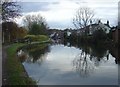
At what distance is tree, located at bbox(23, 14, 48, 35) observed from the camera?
61.0 metres

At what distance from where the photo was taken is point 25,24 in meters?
64.7

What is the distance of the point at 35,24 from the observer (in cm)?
6134

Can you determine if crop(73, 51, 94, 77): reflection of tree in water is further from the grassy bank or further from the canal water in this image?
the grassy bank

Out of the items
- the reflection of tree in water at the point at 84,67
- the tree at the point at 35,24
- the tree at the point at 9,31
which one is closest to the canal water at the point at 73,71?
the reflection of tree in water at the point at 84,67

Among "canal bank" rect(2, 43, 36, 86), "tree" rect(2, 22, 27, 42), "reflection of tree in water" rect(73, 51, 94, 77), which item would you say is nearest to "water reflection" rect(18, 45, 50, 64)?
"tree" rect(2, 22, 27, 42)

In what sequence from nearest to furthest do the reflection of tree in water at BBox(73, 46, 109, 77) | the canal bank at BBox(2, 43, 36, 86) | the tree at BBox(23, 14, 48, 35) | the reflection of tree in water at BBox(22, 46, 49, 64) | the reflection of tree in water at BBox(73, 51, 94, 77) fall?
the canal bank at BBox(2, 43, 36, 86) < the reflection of tree in water at BBox(73, 51, 94, 77) < the reflection of tree in water at BBox(73, 46, 109, 77) < the reflection of tree in water at BBox(22, 46, 49, 64) < the tree at BBox(23, 14, 48, 35)

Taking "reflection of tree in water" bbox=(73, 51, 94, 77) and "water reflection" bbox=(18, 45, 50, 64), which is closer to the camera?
"reflection of tree in water" bbox=(73, 51, 94, 77)

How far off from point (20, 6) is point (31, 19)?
44569 millimetres

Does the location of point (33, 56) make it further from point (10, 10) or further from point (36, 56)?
point (10, 10)

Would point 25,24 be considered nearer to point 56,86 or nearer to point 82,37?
point 82,37

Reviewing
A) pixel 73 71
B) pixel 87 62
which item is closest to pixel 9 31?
pixel 87 62

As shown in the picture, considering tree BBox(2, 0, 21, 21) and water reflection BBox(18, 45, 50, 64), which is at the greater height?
tree BBox(2, 0, 21, 21)

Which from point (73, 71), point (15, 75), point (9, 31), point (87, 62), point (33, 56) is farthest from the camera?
point (9, 31)

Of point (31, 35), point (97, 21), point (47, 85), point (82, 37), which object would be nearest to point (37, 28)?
point (31, 35)
